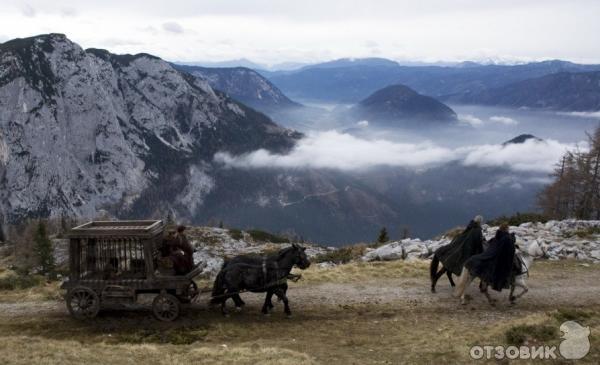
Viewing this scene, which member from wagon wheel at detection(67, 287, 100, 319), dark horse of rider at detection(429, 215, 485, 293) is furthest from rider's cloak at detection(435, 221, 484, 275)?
wagon wheel at detection(67, 287, 100, 319)

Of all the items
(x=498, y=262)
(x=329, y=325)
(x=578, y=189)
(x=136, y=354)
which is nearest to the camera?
(x=136, y=354)

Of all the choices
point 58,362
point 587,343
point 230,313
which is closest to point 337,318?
point 230,313

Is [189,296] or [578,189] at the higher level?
[578,189]

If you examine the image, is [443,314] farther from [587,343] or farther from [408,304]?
[587,343]

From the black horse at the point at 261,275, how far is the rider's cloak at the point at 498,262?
672 cm

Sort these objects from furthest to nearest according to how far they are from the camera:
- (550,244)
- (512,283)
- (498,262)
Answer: (550,244), (512,283), (498,262)

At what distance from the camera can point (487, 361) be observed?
13828mm

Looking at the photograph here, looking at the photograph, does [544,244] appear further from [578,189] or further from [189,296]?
[578,189]

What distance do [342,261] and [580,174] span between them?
155ft

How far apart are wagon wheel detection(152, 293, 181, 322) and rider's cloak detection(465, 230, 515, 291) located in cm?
1127

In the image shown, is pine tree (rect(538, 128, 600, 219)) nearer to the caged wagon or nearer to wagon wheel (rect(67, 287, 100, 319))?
the caged wagon

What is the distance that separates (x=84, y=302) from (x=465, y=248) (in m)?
14.6

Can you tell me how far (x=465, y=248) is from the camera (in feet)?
66.6

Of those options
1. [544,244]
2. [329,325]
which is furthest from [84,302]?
[544,244]
